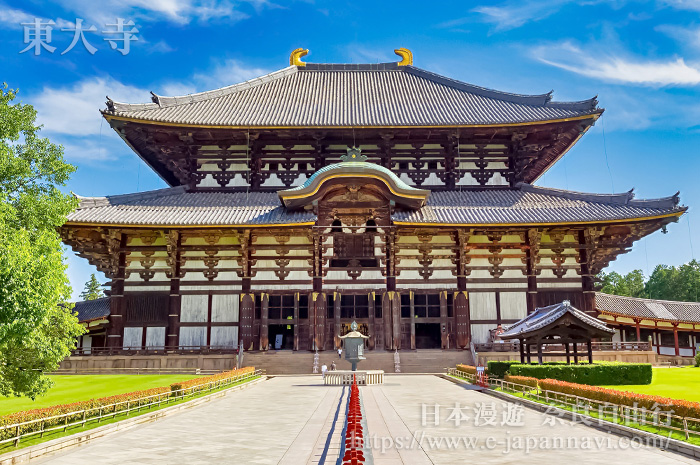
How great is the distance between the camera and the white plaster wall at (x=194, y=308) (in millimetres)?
32531

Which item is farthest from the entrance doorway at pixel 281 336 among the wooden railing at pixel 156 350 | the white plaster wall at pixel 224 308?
the wooden railing at pixel 156 350

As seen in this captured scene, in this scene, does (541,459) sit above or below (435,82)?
below

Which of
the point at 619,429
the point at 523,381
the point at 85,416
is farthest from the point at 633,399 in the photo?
the point at 85,416

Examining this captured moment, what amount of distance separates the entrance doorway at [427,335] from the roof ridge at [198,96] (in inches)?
883

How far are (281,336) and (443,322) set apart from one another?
1063cm

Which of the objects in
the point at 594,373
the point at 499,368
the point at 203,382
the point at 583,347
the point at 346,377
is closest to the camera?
the point at 594,373

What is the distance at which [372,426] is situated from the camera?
42.0 ft

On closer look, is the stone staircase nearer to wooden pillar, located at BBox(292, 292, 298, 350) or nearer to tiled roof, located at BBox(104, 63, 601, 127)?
wooden pillar, located at BBox(292, 292, 298, 350)

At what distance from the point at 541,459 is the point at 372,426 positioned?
434 cm

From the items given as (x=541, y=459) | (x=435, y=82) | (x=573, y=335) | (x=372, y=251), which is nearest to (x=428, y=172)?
(x=372, y=251)

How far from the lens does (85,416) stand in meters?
13.5

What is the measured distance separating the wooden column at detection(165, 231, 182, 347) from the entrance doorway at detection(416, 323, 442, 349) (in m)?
15.2

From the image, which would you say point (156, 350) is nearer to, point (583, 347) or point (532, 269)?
point (532, 269)

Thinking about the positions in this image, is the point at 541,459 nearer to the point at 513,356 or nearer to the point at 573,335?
the point at 573,335
